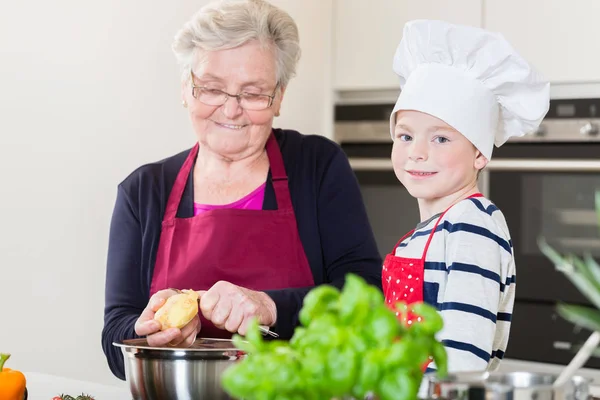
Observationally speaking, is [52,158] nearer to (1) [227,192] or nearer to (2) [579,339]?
(1) [227,192]

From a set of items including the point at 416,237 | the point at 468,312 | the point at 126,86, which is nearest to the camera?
the point at 468,312

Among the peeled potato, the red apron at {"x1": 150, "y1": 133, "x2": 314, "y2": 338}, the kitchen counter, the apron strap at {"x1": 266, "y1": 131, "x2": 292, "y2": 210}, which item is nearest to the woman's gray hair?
the apron strap at {"x1": 266, "y1": 131, "x2": 292, "y2": 210}

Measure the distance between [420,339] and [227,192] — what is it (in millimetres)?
1226

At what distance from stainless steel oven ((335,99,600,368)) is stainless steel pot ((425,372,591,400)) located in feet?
6.79

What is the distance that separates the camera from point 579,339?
2.71 metres

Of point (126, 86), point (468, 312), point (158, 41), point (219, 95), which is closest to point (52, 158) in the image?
point (126, 86)

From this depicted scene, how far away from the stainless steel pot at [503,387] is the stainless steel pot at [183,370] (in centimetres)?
45

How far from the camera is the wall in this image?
2.09 metres

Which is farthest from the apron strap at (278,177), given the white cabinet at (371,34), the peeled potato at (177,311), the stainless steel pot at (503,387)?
the white cabinet at (371,34)

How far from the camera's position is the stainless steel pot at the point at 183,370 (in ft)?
3.55

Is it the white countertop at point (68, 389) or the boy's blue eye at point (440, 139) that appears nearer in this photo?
the boy's blue eye at point (440, 139)

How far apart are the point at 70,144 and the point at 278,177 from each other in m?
0.74

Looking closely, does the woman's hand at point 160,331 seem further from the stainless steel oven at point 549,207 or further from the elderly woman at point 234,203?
the stainless steel oven at point 549,207

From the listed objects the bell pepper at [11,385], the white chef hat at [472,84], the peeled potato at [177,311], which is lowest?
the bell pepper at [11,385]
